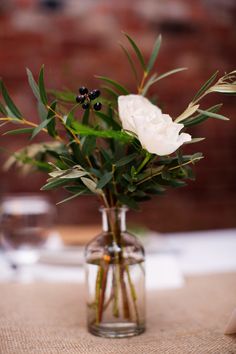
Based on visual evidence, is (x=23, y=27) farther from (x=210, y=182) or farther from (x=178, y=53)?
(x=210, y=182)

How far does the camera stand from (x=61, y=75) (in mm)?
2623

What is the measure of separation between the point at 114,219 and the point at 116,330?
17 centimetres

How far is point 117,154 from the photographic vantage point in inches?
30.4

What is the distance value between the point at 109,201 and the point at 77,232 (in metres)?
0.89

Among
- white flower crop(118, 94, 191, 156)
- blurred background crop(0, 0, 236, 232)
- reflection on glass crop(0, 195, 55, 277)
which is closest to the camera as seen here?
white flower crop(118, 94, 191, 156)

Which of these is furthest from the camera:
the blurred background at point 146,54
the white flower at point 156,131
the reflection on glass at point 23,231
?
the blurred background at point 146,54

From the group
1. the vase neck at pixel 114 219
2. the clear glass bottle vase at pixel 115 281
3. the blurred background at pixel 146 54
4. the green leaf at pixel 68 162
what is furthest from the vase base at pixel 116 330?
the blurred background at pixel 146 54

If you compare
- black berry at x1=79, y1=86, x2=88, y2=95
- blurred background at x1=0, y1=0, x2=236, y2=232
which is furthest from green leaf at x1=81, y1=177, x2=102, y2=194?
blurred background at x1=0, y1=0, x2=236, y2=232

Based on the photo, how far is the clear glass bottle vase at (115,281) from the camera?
2.59ft

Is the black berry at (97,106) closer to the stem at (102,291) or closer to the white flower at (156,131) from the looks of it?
the white flower at (156,131)

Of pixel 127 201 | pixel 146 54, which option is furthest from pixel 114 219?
pixel 146 54

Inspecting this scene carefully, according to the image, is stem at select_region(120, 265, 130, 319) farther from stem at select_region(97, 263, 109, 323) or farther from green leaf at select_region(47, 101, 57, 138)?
green leaf at select_region(47, 101, 57, 138)

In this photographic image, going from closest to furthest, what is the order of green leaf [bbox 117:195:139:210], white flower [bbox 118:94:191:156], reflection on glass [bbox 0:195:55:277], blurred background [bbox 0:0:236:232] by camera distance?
A: white flower [bbox 118:94:191:156] → green leaf [bbox 117:195:139:210] → reflection on glass [bbox 0:195:55:277] → blurred background [bbox 0:0:236:232]

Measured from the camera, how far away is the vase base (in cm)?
77
